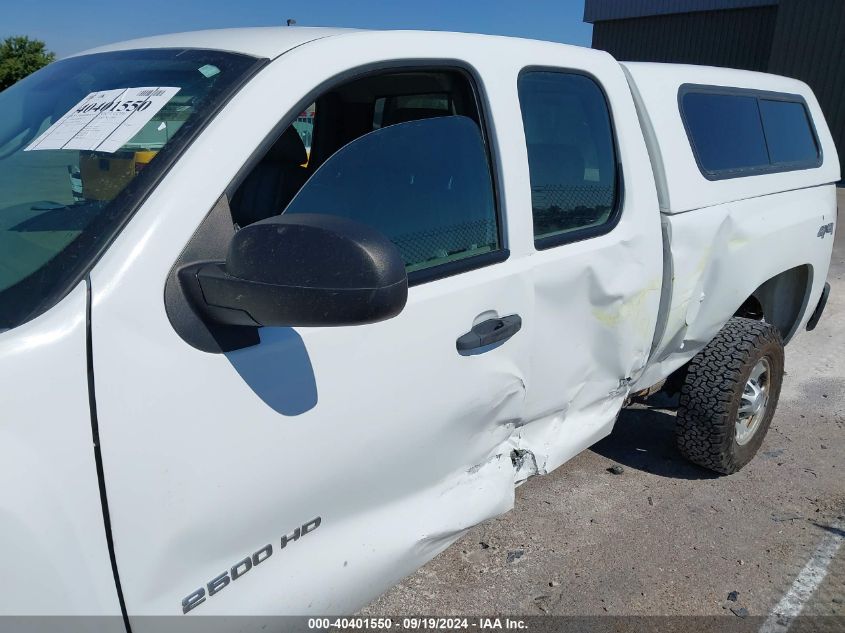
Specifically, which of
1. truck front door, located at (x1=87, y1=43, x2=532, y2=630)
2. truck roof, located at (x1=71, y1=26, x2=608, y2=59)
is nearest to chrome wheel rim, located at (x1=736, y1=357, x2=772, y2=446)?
truck front door, located at (x1=87, y1=43, x2=532, y2=630)

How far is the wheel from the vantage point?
3.36 metres

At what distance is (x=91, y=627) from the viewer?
1289 millimetres

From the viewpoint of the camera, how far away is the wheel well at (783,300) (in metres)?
4.12

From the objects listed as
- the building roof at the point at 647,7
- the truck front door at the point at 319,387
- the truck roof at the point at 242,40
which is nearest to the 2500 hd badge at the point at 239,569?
the truck front door at the point at 319,387

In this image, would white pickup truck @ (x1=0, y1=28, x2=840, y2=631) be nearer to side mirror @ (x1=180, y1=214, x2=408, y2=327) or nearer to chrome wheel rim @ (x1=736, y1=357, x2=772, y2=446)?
side mirror @ (x1=180, y1=214, x2=408, y2=327)

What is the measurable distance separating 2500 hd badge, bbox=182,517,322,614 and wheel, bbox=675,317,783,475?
2321mm

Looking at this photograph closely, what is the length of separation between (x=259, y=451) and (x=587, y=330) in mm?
1390

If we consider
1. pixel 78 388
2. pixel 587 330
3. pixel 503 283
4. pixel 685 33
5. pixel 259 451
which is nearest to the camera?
pixel 78 388

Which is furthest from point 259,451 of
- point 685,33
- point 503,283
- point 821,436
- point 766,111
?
point 685,33

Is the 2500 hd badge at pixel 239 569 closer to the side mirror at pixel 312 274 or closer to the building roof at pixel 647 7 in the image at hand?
the side mirror at pixel 312 274

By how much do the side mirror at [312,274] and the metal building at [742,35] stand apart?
2106 centimetres

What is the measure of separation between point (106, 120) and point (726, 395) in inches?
112

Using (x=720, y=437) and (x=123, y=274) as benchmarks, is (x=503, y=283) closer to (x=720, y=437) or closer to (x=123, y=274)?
(x=123, y=274)

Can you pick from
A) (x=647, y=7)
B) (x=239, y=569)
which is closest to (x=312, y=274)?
(x=239, y=569)
